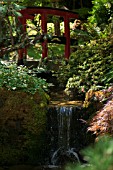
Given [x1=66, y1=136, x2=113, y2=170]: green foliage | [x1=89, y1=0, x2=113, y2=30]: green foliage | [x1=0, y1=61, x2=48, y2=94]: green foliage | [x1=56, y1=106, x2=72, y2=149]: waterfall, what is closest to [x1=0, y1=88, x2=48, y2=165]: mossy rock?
[x1=0, y1=61, x2=48, y2=94]: green foliage

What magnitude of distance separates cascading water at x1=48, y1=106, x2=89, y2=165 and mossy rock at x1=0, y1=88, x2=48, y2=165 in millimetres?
234

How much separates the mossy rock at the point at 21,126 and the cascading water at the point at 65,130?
0.77 ft

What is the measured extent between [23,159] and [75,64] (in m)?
3.24

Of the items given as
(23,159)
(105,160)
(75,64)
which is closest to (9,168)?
(23,159)

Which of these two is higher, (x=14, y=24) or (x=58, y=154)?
(x=14, y=24)

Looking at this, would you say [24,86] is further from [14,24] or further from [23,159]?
[14,24]

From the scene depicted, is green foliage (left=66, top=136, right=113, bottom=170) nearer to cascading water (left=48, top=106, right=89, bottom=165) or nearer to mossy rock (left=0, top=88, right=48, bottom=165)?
mossy rock (left=0, top=88, right=48, bottom=165)

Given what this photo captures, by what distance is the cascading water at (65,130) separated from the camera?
270 inches

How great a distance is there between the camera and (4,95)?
6.62m

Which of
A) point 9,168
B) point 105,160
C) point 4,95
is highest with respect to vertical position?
point 105,160

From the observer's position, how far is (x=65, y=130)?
274 inches

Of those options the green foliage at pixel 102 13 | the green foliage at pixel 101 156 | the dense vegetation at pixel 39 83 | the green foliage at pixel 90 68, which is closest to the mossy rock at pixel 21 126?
the dense vegetation at pixel 39 83

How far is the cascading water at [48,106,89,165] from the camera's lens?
6867 mm

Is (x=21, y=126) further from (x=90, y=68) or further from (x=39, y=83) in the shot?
(x=90, y=68)
